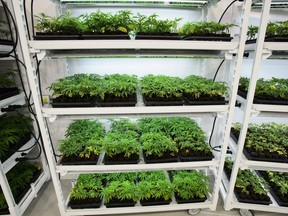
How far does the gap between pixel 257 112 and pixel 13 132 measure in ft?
7.59

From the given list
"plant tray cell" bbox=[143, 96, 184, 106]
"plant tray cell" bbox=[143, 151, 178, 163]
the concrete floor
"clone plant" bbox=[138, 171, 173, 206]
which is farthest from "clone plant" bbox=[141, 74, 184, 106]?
the concrete floor

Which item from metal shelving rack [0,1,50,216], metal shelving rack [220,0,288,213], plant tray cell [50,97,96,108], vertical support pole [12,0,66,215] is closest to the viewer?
vertical support pole [12,0,66,215]

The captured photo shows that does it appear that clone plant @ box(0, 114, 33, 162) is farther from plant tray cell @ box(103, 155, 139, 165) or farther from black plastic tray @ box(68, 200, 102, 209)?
plant tray cell @ box(103, 155, 139, 165)

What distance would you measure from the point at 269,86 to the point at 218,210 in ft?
4.52

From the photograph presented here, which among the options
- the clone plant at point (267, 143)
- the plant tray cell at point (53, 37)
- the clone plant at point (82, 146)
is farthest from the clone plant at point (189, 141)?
the plant tray cell at point (53, 37)

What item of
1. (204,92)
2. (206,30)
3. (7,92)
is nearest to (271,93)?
(204,92)

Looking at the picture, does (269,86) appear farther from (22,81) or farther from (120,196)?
(22,81)

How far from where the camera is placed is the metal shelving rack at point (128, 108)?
1318 millimetres

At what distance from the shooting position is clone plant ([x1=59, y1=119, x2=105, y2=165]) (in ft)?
5.44

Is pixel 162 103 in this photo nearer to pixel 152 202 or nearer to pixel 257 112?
pixel 257 112

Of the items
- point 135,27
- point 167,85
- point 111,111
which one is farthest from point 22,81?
point 167,85

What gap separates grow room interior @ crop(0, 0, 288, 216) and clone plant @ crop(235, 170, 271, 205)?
0.06 meters

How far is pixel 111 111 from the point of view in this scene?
151cm

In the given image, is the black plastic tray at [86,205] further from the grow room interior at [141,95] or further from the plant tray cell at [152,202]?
A: the plant tray cell at [152,202]
